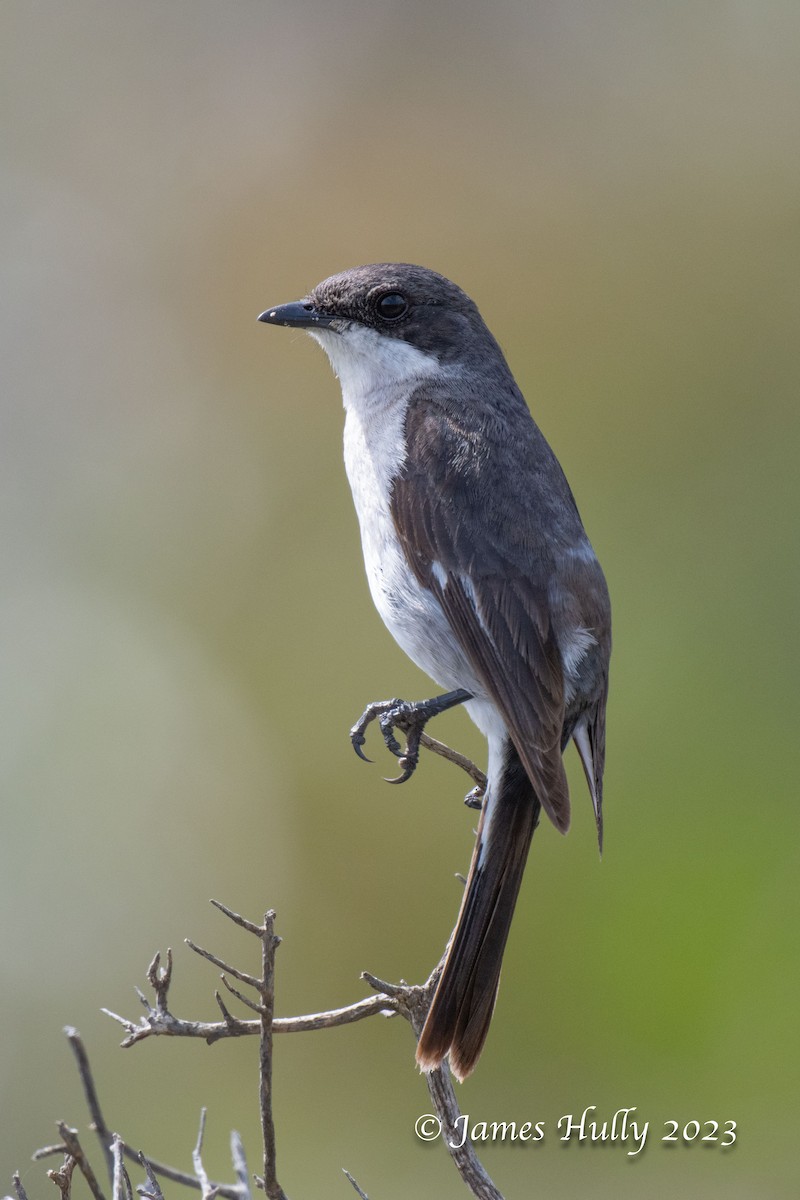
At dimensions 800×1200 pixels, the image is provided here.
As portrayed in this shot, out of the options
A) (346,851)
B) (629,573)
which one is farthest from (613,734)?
(346,851)

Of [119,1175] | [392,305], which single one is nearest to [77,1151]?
[119,1175]

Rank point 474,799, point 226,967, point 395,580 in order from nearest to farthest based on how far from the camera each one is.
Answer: point 226,967
point 395,580
point 474,799

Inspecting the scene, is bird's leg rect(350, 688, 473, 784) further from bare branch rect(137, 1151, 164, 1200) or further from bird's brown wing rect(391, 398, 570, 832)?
bare branch rect(137, 1151, 164, 1200)

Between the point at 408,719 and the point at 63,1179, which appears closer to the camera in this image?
the point at 63,1179

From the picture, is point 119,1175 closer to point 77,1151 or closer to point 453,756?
point 77,1151

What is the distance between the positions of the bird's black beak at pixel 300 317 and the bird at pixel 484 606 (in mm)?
228

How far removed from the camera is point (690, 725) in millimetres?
4441

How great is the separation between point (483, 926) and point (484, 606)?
654mm

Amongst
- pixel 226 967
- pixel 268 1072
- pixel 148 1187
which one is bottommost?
pixel 148 1187

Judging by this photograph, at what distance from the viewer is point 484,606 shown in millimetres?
2771

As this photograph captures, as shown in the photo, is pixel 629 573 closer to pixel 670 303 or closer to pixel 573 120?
pixel 670 303

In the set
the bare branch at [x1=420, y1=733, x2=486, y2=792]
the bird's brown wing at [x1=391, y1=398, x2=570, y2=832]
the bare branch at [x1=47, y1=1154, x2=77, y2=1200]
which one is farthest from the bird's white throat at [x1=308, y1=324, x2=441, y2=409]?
the bare branch at [x1=47, y1=1154, x2=77, y2=1200]

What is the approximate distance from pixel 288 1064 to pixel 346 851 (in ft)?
2.37

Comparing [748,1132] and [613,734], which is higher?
[613,734]
